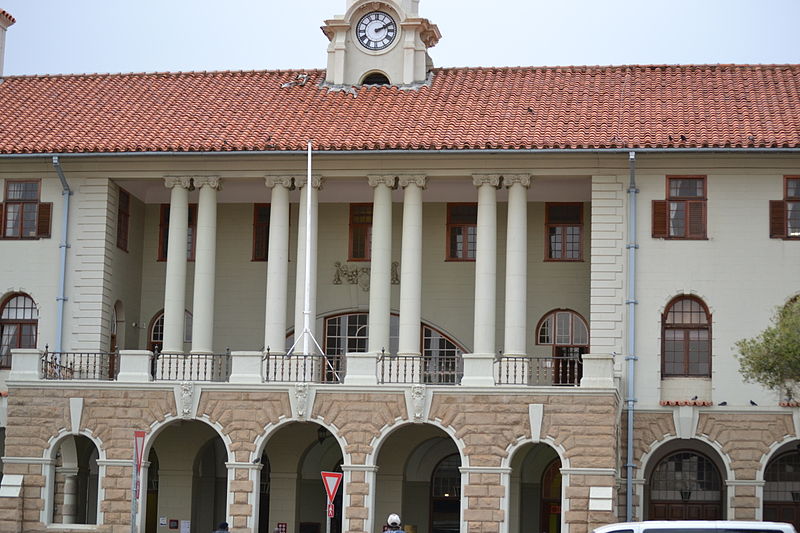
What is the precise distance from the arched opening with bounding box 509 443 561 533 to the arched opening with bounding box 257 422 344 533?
14.8ft

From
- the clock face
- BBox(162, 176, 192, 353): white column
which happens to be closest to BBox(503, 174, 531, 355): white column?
the clock face

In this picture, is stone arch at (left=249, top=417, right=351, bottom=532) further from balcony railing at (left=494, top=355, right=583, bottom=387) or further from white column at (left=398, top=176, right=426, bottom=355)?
balcony railing at (left=494, top=355, right=583, bottom=387)

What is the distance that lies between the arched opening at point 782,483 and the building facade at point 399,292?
0.17 feet

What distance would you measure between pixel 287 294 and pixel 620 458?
30.2 ft

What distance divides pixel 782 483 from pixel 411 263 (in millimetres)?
10052

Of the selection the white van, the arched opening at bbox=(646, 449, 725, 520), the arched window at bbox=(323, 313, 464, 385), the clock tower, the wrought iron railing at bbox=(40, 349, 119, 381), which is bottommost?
the white van

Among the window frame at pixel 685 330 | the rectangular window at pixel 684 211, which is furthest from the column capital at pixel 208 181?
the window frame at pixel 685 330

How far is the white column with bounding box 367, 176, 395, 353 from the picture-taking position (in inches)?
1560

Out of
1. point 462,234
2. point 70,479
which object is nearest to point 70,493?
point 70,479

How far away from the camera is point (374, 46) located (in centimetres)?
4403

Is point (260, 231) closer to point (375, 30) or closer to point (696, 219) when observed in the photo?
point (375, 30)

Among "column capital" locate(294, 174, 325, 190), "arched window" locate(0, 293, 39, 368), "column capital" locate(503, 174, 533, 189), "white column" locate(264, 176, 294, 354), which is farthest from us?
"arched window" locate(0, 293, 39, 368)

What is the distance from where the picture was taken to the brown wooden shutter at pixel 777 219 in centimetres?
3906

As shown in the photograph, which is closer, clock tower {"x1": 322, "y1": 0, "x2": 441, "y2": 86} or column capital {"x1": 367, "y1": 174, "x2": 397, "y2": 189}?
column capital {"x1": 367, "y1": 174, "x2": 397, "y2": 189}
